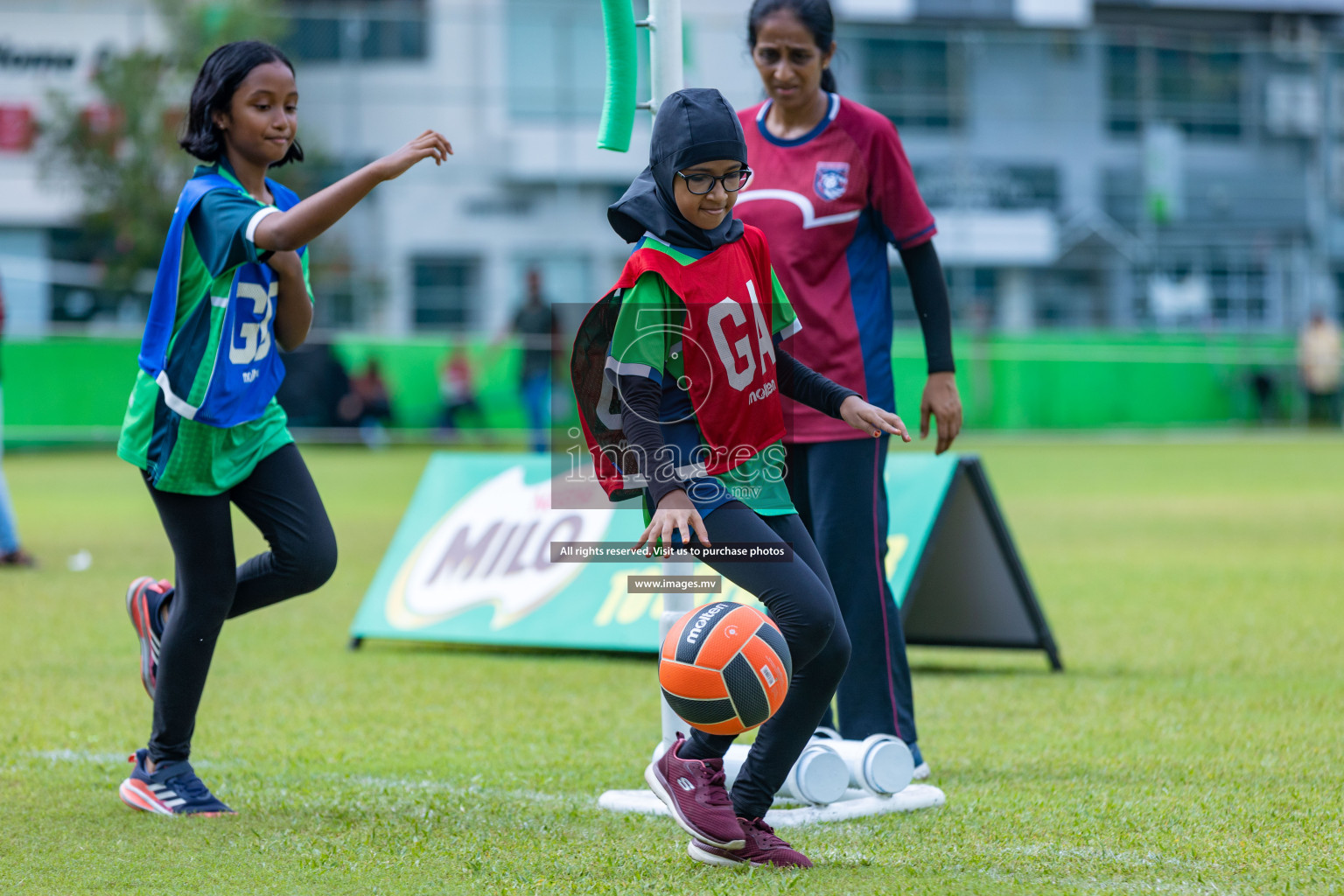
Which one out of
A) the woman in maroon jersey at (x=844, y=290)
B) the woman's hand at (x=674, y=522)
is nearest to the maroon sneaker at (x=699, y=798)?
the woman's hand at (x=674, y=522)

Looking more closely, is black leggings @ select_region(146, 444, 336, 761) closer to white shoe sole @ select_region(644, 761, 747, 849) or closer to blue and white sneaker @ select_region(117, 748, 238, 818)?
blue and white sneaker @ select_region(117, 748, 238, 818)

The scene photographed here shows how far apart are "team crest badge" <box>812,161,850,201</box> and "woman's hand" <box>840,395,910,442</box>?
0.98 m

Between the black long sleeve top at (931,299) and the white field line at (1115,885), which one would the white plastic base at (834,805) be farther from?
the black long sleeve top at (931,299)

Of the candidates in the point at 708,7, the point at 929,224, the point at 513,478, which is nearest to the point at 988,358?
the point at 708,7

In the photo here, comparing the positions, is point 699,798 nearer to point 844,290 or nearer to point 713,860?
point 713,860

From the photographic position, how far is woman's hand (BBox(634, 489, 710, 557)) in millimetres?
3279

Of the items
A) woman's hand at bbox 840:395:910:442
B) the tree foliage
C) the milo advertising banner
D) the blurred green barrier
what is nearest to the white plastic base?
woman's hand at bbox 840:395:910:442

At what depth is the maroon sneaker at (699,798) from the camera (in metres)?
3.41

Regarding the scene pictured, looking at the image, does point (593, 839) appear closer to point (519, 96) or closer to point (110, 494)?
point (110, 494)

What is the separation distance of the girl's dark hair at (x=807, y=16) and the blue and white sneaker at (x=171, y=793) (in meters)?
2.55

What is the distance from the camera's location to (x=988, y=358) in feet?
87.5

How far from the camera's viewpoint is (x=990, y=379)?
2655 cm

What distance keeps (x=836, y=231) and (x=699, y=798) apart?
1.71 meters

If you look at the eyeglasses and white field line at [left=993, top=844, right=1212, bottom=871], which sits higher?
the eyeglasses
